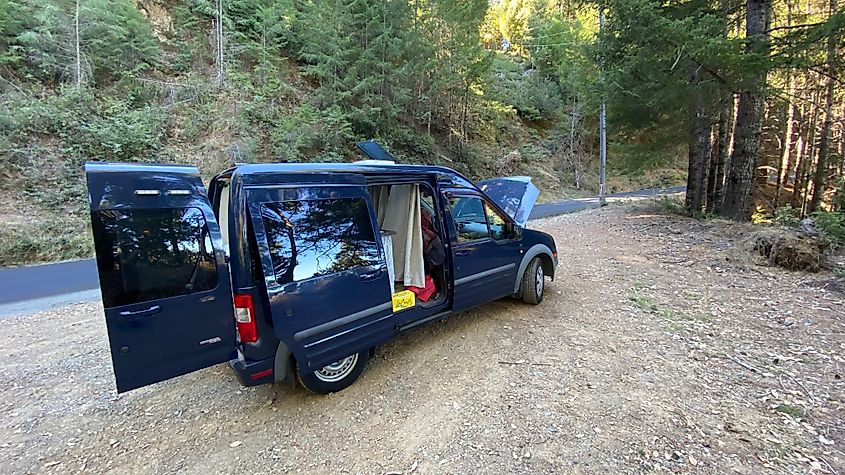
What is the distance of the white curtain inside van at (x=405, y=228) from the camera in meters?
4.02

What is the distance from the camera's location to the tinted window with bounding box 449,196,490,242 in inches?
165

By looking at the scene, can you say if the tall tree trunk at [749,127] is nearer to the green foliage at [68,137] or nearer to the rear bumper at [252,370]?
the rear bumper at [252,370]

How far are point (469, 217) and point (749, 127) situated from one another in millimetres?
8078

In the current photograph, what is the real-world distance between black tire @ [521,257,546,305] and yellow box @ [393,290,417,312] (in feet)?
5.74

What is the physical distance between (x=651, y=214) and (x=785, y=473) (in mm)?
11310

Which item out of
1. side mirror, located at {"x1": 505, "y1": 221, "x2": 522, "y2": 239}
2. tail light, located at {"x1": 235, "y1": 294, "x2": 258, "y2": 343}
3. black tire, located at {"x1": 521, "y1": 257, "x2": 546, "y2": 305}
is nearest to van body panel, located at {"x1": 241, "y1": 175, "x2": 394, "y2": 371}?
tail light, located at {"x1": 235, "y1": 294, "x2": 258, "y2": 343}

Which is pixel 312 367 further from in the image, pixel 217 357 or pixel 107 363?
pixel 107 363

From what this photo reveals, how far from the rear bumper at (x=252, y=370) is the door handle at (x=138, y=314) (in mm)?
604

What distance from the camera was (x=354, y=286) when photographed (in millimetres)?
2986

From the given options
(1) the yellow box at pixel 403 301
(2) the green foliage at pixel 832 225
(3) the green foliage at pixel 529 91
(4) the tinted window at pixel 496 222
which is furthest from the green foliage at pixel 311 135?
(3) the green foliage at pixel 529 91

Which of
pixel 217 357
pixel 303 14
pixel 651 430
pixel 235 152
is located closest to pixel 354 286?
pixel 217 357

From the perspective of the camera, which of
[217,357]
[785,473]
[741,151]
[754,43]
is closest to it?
[785,473]

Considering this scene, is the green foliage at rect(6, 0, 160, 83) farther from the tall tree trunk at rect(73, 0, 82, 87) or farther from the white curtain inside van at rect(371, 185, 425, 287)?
the white curtain inside van at rect(371, 185, 425, 287)

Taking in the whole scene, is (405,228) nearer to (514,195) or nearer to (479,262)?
(479,262)
